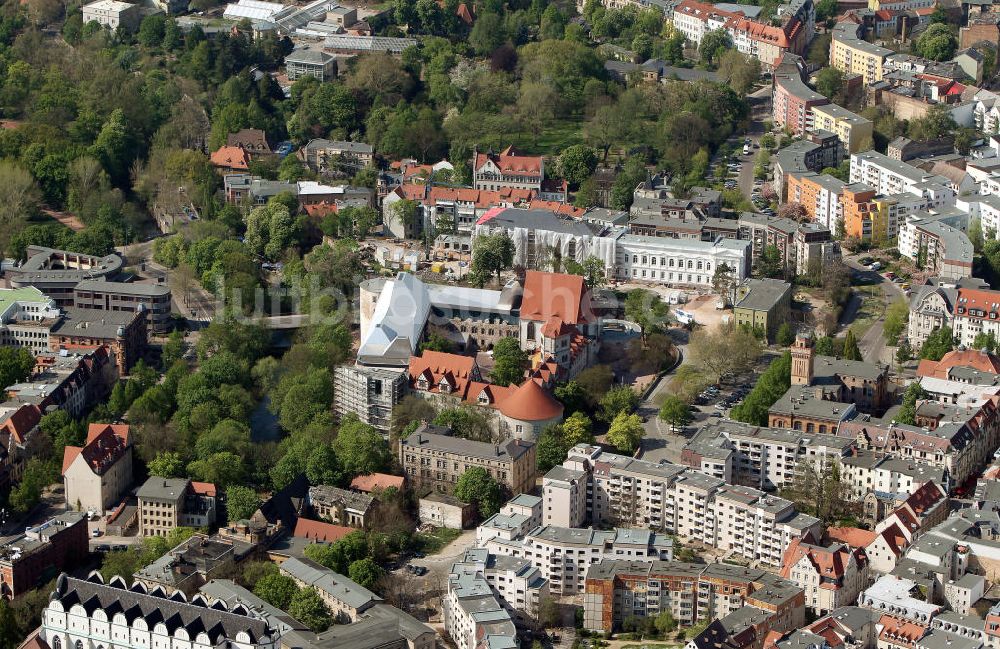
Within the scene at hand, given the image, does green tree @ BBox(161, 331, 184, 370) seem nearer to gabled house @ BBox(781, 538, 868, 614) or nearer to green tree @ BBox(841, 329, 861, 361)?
green tree @ BBox(841, 329, 861, 361)

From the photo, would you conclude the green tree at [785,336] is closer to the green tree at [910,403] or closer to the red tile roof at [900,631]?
the green tree at [910,403]

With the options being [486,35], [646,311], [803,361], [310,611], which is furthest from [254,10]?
[310,611]

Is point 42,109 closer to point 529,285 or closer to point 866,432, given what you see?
point 529,285

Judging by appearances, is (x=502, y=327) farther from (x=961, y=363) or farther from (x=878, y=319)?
(x=961, y=363)

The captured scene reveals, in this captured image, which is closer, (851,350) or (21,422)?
(21,422)

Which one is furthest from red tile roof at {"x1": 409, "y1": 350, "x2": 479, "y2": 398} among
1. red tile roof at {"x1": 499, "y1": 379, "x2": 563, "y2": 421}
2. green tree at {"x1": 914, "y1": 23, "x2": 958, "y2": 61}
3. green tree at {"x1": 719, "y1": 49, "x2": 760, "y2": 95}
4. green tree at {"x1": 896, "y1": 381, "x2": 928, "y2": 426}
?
green tree at {"x1": 914, "y1": 23, "x2": 958, "y2": 61}
